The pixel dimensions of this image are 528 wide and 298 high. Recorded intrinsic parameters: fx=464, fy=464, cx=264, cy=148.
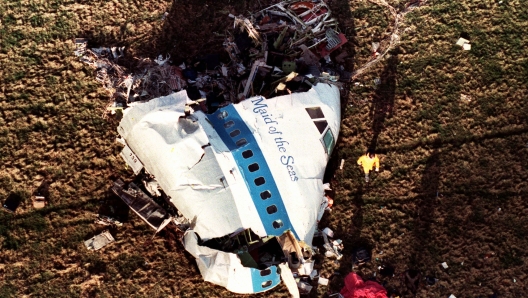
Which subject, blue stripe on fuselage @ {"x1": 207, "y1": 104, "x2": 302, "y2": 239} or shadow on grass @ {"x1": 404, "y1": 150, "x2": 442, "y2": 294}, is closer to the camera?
blue stripe on fuselage @ {"x1": 207, "y1": 104, "x2": 302, "y2": 239}

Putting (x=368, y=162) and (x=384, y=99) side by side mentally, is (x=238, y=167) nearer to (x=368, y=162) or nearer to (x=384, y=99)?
(x=368, y=162)

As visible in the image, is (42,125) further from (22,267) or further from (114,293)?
(114,293)

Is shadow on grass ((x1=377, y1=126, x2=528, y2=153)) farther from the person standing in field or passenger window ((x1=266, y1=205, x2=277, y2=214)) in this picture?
passenger window ((x1=266, y1=205, x2=277, y2=214))

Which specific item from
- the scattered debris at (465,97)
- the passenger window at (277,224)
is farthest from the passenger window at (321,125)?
the scattered debris at (465,97)

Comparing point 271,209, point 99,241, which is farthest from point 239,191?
point 99,241

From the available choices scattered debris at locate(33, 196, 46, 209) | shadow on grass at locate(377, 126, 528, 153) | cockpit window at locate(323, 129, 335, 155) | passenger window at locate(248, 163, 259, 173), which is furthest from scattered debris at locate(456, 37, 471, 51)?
scattered debris at locate(33, 196, 46, 209)
